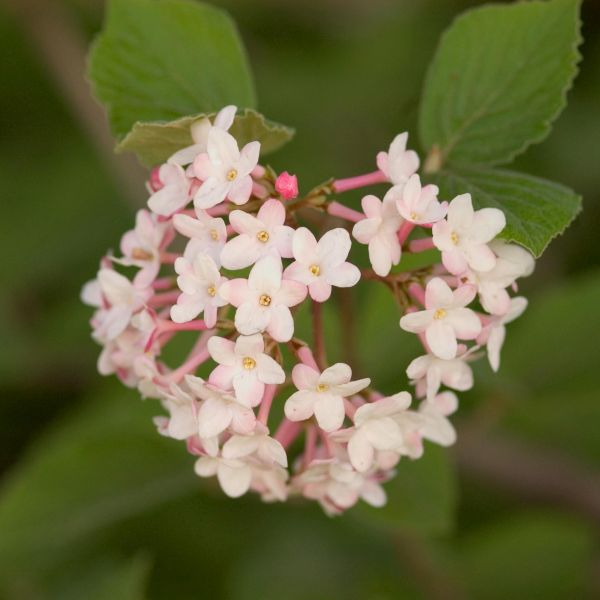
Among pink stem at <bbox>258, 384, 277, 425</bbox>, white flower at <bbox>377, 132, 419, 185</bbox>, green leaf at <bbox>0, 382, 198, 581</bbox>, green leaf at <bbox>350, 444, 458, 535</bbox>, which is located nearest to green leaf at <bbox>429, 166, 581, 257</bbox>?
white flower at <bbox>377, 132, 419, 185</bbox>

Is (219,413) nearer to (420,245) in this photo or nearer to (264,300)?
(264,300)

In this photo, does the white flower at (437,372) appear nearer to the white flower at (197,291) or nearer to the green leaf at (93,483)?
the white flower at (197,291)

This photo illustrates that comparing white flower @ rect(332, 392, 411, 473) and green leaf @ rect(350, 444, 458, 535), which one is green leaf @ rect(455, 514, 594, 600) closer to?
green leaf @ rect(350, 444, 458, 535)

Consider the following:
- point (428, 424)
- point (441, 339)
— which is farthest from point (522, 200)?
point (428, 424)

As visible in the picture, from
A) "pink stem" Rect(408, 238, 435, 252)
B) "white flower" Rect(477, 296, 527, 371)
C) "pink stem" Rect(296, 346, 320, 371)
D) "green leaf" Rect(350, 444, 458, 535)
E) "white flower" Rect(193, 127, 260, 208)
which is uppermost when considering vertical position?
"white flower" Rect(193, 127, 260, 208)

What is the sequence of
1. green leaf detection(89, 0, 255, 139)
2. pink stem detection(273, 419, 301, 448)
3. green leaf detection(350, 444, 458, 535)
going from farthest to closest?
1. green leaf detection(350, 444, 458, 535)
2. green leaf detection(89, 0, 255, 139)
3. pink stem detection(273, 419, 301, 448)

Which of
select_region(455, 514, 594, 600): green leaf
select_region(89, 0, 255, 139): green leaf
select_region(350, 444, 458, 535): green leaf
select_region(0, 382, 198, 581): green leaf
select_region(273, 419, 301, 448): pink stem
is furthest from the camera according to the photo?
select_region(455, 514, 594, 600): green leaf

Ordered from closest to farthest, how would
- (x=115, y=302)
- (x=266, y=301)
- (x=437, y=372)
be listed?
(x=266, y=301) → (x=437, y=372) → (x=115, y=302)

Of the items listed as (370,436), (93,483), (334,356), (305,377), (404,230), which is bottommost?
(93,483)
